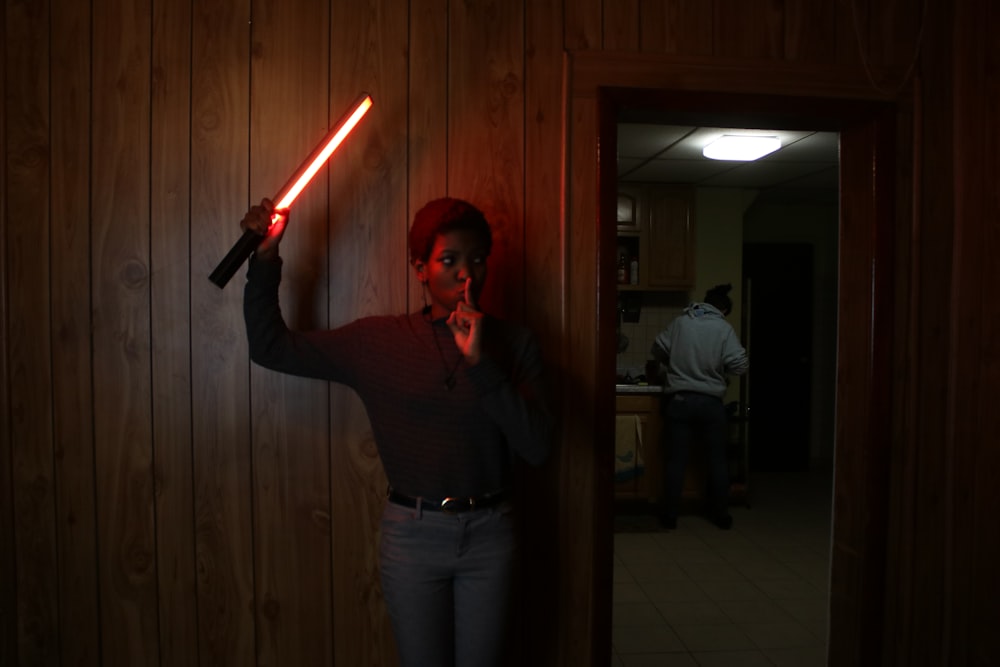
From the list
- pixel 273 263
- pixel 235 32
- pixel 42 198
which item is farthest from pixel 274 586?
pixel 235 32

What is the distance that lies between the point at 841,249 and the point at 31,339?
2348mm

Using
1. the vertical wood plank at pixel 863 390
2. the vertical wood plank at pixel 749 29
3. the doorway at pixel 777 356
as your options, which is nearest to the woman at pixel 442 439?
the vertical wood plank at pixel 749 29

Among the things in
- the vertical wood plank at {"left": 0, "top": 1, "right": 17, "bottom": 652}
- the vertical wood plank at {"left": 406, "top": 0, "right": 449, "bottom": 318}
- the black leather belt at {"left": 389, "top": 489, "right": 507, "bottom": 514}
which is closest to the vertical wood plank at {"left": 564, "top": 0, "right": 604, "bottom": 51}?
the vertical wood plank at {"left": 406, "top": 0, "right": 449, "bottom": 318}

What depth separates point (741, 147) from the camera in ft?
11.8

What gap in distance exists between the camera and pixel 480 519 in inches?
51.9

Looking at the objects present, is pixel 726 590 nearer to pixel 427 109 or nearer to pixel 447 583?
pixel 447 583

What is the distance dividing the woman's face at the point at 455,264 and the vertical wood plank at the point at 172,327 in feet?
2.38

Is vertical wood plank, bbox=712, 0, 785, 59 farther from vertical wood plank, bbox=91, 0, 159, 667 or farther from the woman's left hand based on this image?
vertical wood plank, bbox=91, 0, 159, 667

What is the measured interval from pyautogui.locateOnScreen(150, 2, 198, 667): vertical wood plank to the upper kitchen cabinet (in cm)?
351

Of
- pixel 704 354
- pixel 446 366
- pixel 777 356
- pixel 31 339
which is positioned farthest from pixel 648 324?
pixel 31 339

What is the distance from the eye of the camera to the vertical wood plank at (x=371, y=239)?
165 cm

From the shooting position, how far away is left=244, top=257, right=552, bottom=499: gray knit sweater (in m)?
1.29

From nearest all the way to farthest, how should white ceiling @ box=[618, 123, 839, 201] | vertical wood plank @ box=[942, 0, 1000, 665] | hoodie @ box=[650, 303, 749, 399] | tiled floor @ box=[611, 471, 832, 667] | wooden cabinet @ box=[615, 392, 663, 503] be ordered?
vertical wood plank @ box=[942, 0, 1000, 665] < tiled floor @ box=[611, 471, 832, 667] < white ceiling @ box=[618, 123, 839, 201] < hoodie @ box=[650, 303, 749, 399] < wooden cabinet @ box=[615, 392, 663, 503]

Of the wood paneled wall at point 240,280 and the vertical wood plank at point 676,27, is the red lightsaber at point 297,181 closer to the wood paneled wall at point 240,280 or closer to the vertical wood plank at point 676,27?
the wood paneled wall at point 240,280
